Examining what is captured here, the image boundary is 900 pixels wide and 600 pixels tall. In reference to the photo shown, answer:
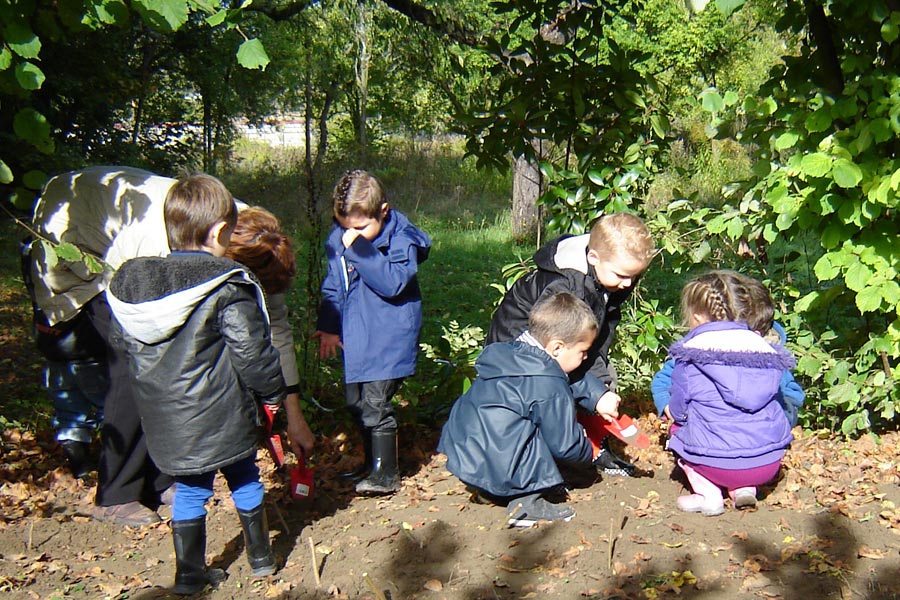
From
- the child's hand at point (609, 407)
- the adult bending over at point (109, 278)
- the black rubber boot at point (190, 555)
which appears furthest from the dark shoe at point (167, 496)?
the child's hand at point (609, 407)

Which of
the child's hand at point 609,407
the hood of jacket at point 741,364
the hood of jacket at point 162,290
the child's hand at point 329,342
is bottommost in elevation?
the child's hand at point 609,407

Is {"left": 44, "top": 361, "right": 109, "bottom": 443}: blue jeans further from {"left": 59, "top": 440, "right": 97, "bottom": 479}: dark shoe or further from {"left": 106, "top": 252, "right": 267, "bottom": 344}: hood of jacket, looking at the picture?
{"left": 106, "top": 252, "right": 267, "bottom": 344}: hood of jacket

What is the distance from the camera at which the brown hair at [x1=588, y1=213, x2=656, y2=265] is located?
390cm

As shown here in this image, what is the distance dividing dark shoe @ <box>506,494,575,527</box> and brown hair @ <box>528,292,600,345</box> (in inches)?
29.4

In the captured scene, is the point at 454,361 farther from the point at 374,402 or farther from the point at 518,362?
the point at 518,362

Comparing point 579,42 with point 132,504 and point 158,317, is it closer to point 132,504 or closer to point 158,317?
point 158,317

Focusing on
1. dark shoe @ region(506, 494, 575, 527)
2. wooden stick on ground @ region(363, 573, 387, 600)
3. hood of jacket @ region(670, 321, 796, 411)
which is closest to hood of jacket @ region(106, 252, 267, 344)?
wooden stick on ground @ region(363, 573, 387, 600)

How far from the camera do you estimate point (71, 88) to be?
373 inches

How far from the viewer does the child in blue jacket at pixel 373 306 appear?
4090 mm

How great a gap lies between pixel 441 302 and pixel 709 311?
5.26 meters

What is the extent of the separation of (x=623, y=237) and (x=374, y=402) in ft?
4.84

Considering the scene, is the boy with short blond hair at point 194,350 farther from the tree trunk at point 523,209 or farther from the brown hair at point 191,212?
the tree trunk at point 523,209

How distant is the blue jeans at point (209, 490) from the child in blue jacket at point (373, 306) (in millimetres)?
988

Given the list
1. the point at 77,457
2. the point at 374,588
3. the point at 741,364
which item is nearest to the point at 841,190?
the point at 741,364
